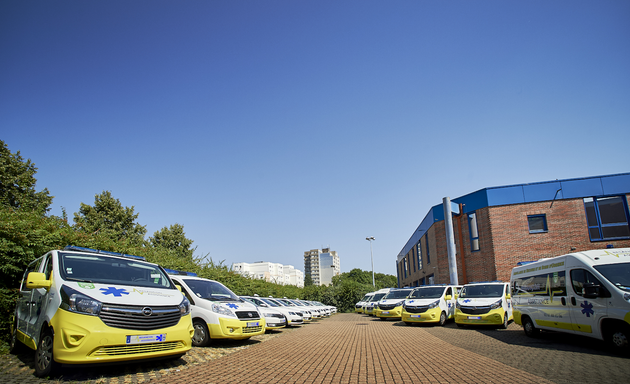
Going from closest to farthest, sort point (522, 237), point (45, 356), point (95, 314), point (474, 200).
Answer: point (95, 314) → point (45, 356) → point (522, 237) → point (474, 200)

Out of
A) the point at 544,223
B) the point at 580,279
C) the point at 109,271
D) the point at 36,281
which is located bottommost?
the point at 580,279

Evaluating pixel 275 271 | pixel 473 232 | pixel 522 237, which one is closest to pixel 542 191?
pixel 522 237

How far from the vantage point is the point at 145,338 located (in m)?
5.50

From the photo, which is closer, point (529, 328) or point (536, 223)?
point (529, 328)

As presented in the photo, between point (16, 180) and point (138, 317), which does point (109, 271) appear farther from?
point (16, 180)

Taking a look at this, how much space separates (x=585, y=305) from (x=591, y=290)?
0.51 metres

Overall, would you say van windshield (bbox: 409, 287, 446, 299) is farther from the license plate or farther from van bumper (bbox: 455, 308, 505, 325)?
the license plate

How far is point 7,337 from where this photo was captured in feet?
23.7

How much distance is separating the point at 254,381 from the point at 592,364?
19.9 ft

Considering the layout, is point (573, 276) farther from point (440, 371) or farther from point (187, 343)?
point (187, 343)

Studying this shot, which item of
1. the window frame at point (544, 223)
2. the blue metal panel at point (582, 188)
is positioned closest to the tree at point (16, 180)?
the window frame at point (544, 223)

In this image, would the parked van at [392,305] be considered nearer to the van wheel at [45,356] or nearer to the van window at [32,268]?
the van window at [32,268]

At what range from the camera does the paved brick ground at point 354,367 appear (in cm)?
574

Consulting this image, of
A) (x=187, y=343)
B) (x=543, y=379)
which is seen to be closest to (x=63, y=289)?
(x=187, y=343)
